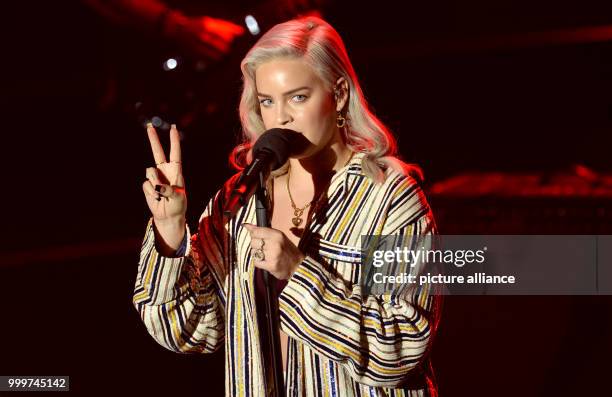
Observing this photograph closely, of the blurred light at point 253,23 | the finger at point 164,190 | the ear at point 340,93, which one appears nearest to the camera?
the finger at point 164,190

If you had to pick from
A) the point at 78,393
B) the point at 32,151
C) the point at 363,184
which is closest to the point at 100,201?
the point at 32,151

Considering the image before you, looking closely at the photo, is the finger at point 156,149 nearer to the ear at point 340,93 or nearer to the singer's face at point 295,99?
the singer's face at point 295,99

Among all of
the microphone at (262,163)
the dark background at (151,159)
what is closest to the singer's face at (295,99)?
the microphone at (262,163)

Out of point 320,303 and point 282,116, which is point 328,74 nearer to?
point 282,116

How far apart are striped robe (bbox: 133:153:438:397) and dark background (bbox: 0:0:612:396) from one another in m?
1.36

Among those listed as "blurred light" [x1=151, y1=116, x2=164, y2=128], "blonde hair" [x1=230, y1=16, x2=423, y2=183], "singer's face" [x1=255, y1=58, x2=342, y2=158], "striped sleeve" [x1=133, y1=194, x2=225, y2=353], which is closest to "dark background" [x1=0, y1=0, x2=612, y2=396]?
"blurred light" [x1=151, y1=116, x2=164, y2=128]

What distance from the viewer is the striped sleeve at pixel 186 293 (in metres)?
1.32

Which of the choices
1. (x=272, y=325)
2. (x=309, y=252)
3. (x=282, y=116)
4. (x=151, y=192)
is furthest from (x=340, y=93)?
(x=272, y=325)

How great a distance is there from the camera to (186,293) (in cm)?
137

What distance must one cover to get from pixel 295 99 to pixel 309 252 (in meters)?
0.29

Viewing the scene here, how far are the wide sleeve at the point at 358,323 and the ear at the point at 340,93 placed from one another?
32 centimetres

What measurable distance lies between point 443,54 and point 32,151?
190cm

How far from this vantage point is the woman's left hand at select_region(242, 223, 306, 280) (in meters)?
1.11

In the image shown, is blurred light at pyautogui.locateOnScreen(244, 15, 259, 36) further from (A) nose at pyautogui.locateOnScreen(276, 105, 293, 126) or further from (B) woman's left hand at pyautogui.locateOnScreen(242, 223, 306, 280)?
(B) woman's left hand at pyautogui.locateOnScreen(242, 223, 306, 280)
